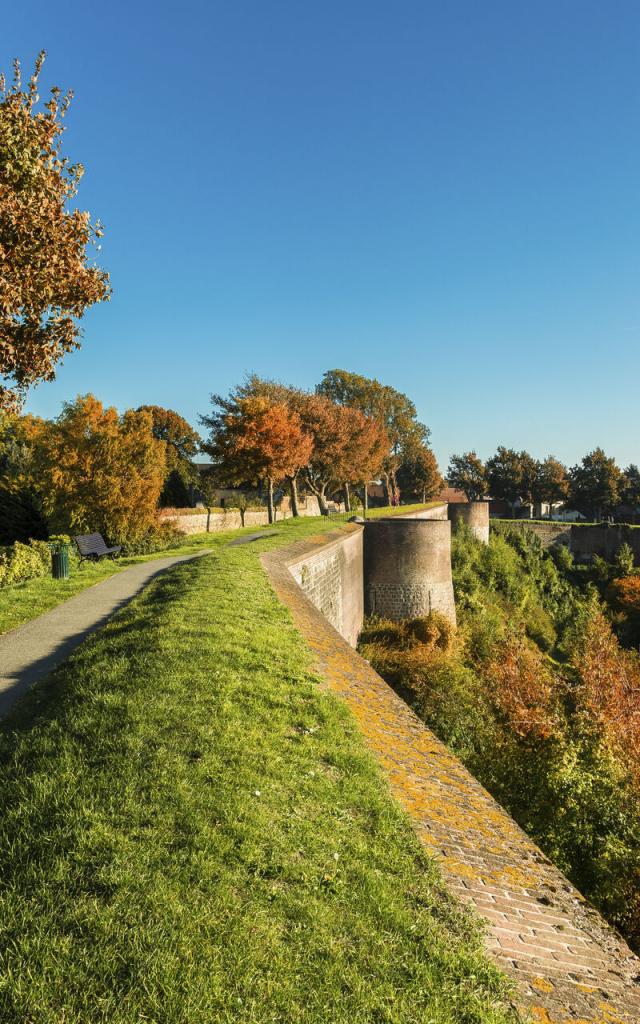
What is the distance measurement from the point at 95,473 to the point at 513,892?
20.9 meters

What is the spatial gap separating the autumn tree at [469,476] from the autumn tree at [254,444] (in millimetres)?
52362

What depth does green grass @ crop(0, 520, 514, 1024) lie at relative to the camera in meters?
2.21

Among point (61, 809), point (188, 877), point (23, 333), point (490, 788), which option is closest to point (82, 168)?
point (23, 333)

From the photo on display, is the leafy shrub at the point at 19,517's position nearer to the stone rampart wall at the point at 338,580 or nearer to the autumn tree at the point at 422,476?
the stone rampart wall at the point at 338,580

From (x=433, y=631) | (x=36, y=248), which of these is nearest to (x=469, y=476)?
(x=433, y=631)

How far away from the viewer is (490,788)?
9.34m

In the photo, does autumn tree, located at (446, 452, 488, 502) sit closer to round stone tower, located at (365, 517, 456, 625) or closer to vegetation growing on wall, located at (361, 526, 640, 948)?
vegetation growing on wall, located at (361, 526, 640, 948)

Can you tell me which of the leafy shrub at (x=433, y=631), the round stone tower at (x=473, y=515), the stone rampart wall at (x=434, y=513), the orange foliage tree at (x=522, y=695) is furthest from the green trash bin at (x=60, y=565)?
the round stone tower at (x=473, y=515)

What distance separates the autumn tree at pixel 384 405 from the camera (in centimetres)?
5078

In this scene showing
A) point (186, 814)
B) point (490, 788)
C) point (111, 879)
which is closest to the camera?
point (111, 879)

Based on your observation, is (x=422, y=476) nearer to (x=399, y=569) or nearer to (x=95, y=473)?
(x=399, y=569)

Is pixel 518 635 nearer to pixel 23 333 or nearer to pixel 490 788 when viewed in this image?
pixel 490 788

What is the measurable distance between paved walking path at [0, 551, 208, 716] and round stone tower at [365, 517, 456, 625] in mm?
11132

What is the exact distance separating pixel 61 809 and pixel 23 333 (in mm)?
8653
